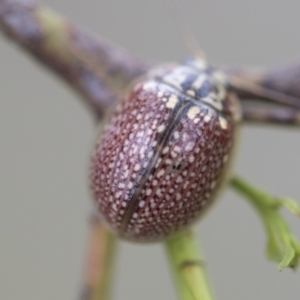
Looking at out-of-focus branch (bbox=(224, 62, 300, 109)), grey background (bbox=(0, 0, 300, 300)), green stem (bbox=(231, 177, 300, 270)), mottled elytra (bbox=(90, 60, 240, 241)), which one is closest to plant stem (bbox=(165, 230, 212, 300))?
mottled elytra (bbox=(90, 60, 240, 241))

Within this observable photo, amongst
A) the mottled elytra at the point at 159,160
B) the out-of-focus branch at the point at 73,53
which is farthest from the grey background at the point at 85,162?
the mottled elytra at the point at 159,160

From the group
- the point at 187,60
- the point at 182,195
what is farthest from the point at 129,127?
the point at 187,60

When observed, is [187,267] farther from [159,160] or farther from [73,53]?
[73,53]

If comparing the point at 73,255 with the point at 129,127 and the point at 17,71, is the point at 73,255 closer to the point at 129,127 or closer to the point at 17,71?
the point at 17,71

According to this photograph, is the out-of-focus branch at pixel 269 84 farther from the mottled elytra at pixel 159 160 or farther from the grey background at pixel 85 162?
the grey background at pixel 85 162

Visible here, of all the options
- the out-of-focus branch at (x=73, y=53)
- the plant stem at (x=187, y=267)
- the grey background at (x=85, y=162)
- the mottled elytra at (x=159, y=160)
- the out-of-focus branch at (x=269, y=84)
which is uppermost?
the grey background at (x=85, y=162)

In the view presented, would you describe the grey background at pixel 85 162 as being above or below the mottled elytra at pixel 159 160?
above

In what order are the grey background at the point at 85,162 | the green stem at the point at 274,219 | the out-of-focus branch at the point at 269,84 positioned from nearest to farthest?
the green stem at the point at 274,219
the out-of-focus branch at the point at 269,84
the grey background at the point at 85,162

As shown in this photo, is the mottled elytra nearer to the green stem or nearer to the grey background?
the green stem
